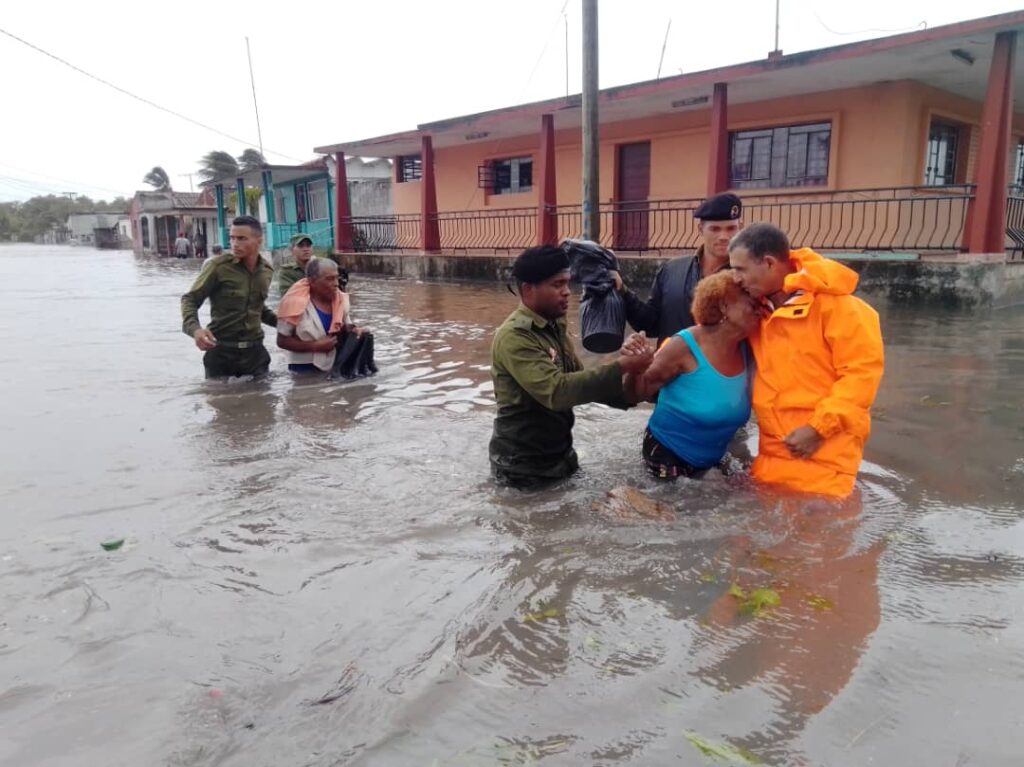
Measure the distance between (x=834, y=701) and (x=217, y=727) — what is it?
69.4 inches

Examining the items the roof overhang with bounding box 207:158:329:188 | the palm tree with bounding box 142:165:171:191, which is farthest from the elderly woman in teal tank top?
the palm tree with bounding box 142:165:171:191

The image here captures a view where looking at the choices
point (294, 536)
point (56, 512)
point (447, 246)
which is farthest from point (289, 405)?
point (447, 246)

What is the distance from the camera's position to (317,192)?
27484 millimetres

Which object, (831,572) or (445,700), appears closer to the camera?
(445,700)

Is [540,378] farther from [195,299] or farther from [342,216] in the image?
[342,216]

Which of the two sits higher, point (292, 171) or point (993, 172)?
point (292, 171)

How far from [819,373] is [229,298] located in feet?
16.6

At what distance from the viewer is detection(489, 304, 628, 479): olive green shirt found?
331cm

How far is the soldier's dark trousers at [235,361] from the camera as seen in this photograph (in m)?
6.86

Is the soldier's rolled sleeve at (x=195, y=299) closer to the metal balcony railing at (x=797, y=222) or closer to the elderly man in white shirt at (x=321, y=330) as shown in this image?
the elderly man in white shirt at (x=321, y=330)

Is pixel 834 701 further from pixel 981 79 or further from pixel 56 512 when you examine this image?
pixel 981 79

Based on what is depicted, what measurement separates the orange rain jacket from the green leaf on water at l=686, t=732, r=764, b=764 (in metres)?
1.42

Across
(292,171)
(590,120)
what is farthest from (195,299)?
(292,171)

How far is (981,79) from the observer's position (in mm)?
11961
